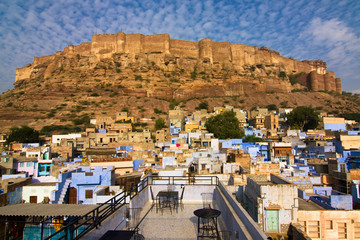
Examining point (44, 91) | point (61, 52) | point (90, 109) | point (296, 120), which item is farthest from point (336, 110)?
point (61, 52)

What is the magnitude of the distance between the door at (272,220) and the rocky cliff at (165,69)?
49.0m

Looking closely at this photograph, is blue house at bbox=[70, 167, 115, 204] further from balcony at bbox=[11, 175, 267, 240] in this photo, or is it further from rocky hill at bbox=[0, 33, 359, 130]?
rocky hill at bbox=[0, 33, 359, 130]

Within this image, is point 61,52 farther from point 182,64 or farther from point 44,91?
point 182,64

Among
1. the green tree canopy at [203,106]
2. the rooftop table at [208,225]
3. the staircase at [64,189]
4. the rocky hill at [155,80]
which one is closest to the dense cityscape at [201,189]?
the staircase at [64,189]

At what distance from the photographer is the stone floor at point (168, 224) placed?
4289 millimetres

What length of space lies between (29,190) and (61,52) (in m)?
62.1

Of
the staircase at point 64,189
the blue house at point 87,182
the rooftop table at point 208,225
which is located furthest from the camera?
the blue house at point 87,182

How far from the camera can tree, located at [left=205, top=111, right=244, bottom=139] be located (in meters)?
28.4

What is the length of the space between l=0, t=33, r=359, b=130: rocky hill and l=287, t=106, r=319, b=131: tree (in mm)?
16578

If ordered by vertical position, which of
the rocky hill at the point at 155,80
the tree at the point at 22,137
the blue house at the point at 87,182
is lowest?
the blue house at the point at 87,182

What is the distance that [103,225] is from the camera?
3.64 m

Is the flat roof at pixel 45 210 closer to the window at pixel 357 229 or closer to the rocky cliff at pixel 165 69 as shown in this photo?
the window at pixel 357 229

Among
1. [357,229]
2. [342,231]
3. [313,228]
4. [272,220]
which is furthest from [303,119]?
[272,220]

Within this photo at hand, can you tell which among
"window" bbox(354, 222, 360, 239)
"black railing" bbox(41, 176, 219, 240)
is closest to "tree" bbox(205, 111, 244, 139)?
"window" bbox(354, 222, 360, 239)
